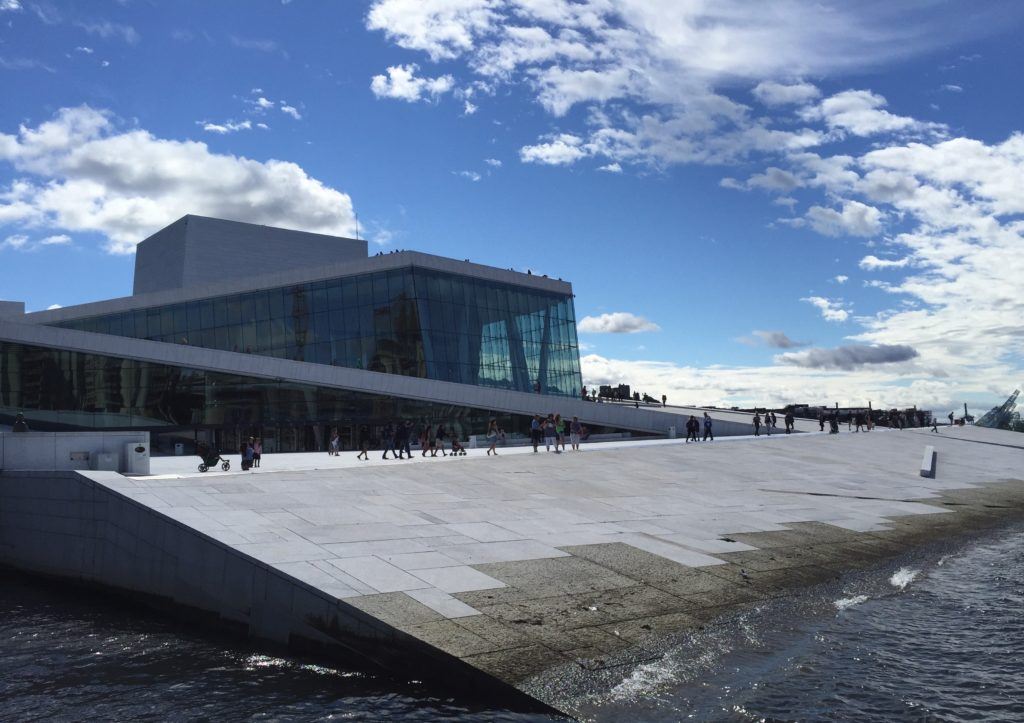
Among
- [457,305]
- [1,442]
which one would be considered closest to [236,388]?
[457,305]

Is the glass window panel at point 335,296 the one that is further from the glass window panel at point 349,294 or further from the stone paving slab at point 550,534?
the stone paving slab at point 550,534

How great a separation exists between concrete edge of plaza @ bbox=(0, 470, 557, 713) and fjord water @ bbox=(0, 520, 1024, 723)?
32cm

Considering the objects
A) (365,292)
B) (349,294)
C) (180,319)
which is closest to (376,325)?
(365,292)

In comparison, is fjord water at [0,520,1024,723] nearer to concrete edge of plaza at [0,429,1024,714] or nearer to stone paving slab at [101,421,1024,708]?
concrete edge of plaza at [0,429,1024,714]

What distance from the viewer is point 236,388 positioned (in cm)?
4209

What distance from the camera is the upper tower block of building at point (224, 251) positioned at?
6256cm

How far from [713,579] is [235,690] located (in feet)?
25.7

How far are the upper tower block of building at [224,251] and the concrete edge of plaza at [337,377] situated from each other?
58.5 feet

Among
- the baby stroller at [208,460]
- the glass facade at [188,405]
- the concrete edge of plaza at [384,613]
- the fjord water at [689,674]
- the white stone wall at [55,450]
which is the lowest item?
the fjord water at [689,674]

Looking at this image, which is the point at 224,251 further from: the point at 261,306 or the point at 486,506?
the point at 486,506

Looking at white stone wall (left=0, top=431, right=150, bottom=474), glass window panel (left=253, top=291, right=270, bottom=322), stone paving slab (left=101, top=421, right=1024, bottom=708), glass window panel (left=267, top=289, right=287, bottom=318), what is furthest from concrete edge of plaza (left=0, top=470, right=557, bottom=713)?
glass window panel (left=253, top=291, right=270, bottom=322)

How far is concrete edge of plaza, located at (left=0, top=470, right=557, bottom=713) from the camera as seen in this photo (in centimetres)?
1020

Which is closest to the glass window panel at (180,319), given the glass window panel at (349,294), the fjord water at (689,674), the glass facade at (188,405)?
the glass facade at (188,405)

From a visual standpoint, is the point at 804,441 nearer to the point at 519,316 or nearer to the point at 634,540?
the point at 519,316
